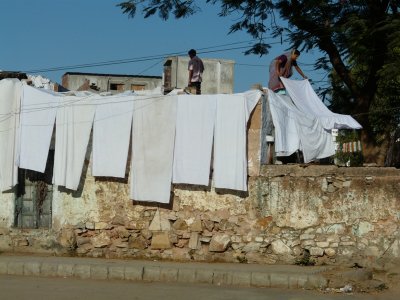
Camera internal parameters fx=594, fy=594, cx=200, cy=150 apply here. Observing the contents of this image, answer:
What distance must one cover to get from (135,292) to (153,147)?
324 cm

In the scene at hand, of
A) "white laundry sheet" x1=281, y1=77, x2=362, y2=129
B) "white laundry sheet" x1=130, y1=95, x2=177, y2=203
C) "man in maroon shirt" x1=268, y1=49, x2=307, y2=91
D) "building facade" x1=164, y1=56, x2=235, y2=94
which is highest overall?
"building facade" x1=164, y1=56, x2=235, y2=94

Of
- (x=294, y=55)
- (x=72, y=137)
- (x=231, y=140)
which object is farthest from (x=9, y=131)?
(x=294, y=55)

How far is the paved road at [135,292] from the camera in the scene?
8.15m

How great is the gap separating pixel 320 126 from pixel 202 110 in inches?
93.9

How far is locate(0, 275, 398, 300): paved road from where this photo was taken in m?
8.15

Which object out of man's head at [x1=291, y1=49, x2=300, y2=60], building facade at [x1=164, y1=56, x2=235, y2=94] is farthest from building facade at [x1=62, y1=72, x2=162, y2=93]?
man's head at [x1=291, y1=49, x2=300, y2=60]

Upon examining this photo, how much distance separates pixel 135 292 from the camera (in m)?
8.52

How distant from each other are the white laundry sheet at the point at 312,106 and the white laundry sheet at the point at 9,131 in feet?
17.5

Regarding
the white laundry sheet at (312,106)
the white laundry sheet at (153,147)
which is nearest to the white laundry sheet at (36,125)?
the white laundry sheet at (153,147)

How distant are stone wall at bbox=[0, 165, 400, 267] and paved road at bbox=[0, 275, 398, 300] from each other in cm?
158

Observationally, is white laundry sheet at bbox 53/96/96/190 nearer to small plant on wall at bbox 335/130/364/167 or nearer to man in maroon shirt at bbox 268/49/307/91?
man in maroon shirt at bbox 268/49/307/91

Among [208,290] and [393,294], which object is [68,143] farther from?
[393,294]

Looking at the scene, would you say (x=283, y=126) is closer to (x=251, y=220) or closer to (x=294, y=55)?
(x=251, y=220)

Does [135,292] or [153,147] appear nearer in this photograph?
[135,292]
